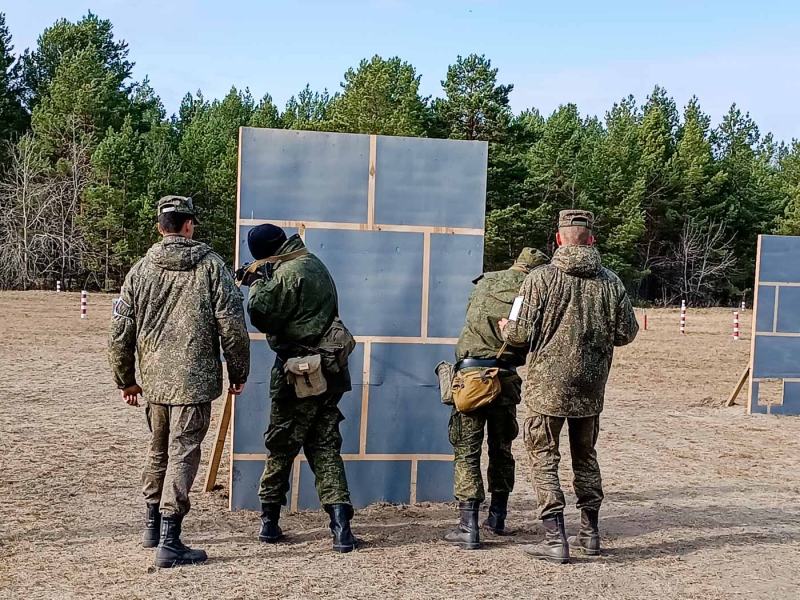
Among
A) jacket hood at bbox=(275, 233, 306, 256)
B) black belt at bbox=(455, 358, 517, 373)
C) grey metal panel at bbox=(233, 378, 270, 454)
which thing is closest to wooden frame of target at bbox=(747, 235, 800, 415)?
black belt at bbox=(455, 358, 517, 373)

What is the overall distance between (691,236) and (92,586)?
45.7m

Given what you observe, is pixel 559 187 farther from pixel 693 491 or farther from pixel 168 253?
pixel 168 253

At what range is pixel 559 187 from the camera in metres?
42.8

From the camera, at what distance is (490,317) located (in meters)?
5.43

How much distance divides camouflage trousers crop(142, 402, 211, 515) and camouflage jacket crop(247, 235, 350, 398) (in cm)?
57

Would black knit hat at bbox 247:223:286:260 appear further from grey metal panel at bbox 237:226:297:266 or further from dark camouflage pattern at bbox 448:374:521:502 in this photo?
dark camouflage pattern at bbox 448:374:521:502

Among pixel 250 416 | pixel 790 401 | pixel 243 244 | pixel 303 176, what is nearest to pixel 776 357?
pixel 790 401

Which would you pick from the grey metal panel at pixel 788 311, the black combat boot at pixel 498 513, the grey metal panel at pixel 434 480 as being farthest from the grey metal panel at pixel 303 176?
the grey metal panel at pixel 788 311

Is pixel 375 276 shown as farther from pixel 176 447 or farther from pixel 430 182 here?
pixel 176 447

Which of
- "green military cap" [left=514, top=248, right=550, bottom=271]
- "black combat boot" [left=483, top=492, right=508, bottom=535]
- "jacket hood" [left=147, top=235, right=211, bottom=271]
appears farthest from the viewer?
"black combat boot" [left=483, top=492, right=508, bottom=535]

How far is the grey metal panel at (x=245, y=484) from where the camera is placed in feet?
20.3

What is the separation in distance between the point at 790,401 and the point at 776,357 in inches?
28.7

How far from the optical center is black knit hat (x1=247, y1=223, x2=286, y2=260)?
5.20m

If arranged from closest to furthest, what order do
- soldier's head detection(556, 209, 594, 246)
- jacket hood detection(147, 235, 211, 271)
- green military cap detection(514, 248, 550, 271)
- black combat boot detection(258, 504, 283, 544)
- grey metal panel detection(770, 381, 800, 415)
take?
jacket hood detection(147, 235, 211, 271), soldier's head detection(556, 209, 594, 246), black combat boot detection(258, 504, 283, 544), green military cap detection(514, 248, 550, 271), grey metal panel detection(770, 381, 800, 415)
